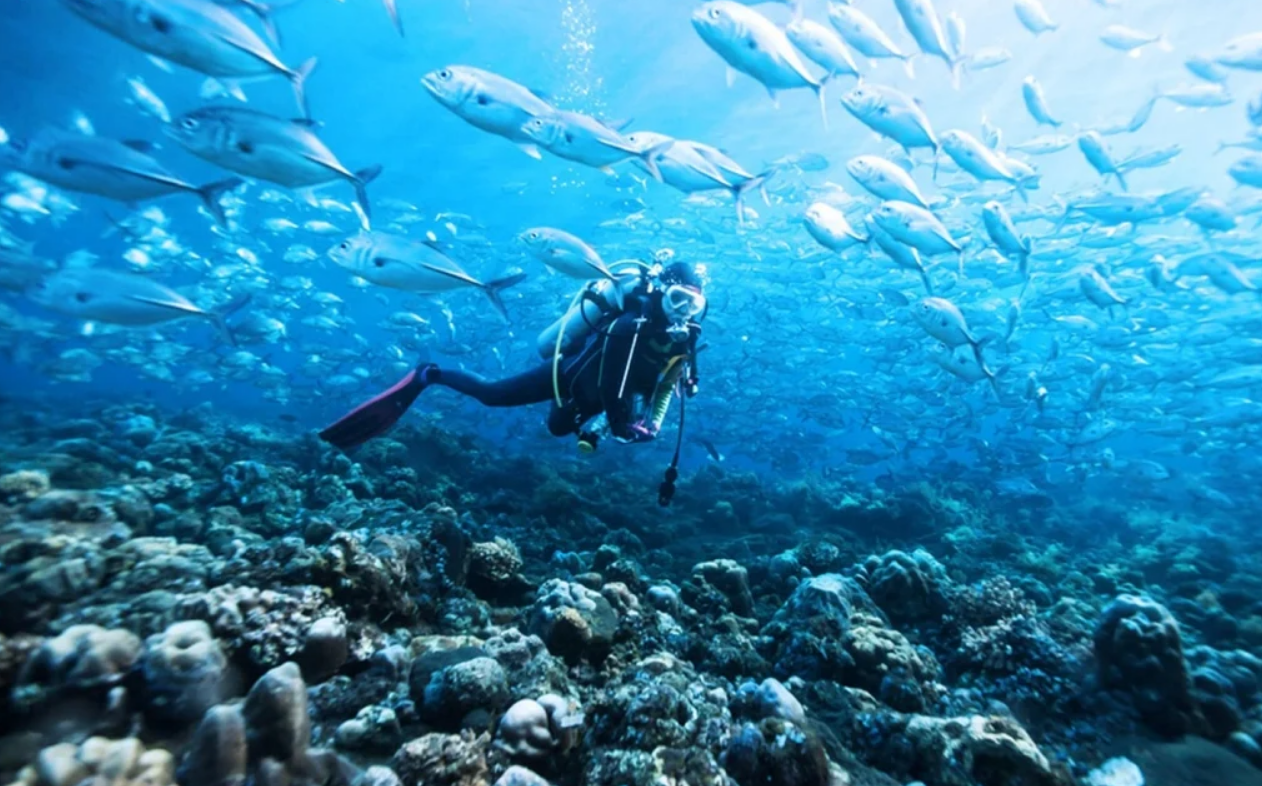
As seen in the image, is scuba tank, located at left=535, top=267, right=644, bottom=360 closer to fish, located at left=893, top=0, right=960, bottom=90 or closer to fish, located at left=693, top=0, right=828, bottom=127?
fish, located at left=693, top=0, right=828, bottom=127

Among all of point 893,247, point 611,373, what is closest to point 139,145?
point 611,373

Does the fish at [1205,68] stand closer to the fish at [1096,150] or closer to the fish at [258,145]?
the fish at [1096,150]

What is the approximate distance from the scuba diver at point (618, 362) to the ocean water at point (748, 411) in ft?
4.02

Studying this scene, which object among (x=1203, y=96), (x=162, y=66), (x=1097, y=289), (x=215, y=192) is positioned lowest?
(x=215, y=192)

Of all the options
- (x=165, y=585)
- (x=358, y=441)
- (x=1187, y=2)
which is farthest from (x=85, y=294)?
(x=1187, y=2)

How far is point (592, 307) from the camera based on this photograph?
19.8 feet

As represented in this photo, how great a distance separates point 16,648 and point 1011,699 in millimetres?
6315

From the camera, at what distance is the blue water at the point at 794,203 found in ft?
62.3

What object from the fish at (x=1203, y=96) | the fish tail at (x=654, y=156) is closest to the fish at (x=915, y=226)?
the fish tail at (x=654, y=156)

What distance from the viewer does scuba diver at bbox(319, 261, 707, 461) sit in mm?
5188

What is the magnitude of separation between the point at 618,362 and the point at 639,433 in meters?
0.69

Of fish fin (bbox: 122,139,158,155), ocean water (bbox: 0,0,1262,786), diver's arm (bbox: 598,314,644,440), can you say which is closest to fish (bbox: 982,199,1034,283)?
ocean water (bbox: 0,0,1262,786)

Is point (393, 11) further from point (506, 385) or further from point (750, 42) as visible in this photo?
point (506, 385)

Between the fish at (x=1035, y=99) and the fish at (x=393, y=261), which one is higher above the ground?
the fish at (x=1035, y=99)
